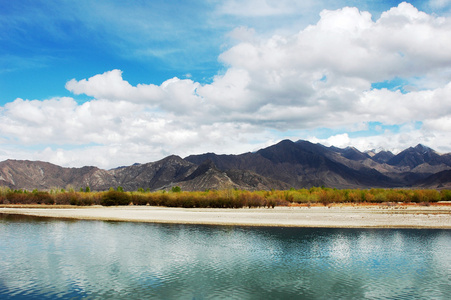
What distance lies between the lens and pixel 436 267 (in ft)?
102

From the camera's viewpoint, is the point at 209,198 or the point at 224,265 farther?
the point at 209,198

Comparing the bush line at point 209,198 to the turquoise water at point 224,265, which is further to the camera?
the bush line at point 209,198

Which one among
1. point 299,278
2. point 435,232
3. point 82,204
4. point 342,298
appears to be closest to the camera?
point 342,298

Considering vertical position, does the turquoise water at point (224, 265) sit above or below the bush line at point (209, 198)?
below

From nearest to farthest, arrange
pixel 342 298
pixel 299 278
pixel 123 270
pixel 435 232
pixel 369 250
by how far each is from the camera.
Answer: pixel 342 298
pixel 299 278
pixel 123 270
pixel 369 250
pixel 435 232

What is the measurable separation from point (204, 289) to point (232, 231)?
3075cm

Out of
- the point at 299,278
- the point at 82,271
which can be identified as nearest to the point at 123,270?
the point at 82,271

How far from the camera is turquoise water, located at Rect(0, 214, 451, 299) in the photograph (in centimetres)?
2395

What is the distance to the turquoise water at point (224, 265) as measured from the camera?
23953 mm

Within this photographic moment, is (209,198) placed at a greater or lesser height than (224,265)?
greater

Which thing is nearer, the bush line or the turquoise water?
the turquoise water

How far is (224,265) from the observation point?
31.5 metres

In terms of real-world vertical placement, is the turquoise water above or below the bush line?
below

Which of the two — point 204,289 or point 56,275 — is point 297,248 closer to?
point 204,289
